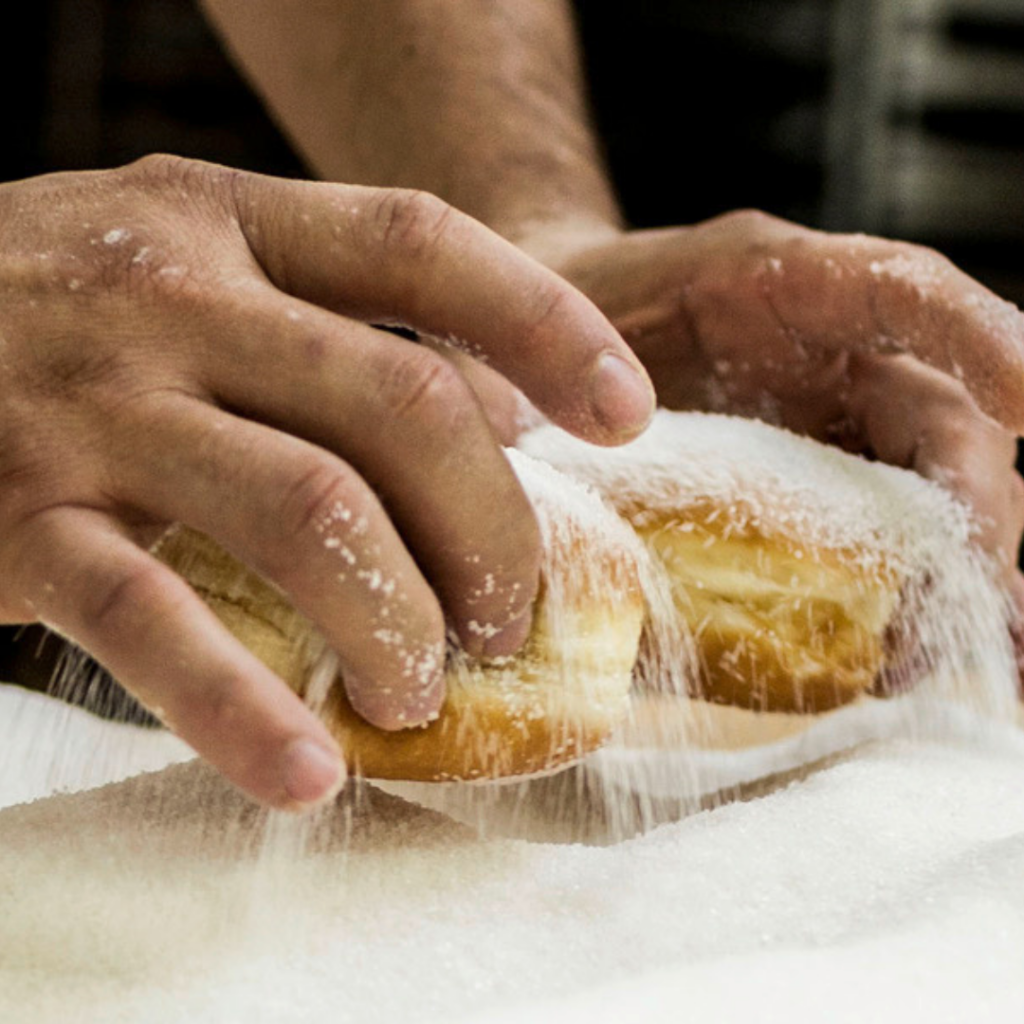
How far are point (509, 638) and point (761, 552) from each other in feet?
0.82

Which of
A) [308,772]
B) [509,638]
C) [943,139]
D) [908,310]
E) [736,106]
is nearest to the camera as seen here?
[308,772]

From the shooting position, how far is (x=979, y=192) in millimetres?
2090

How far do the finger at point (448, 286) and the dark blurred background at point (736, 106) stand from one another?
46.9 inches

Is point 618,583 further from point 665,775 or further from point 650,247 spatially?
point 650,247

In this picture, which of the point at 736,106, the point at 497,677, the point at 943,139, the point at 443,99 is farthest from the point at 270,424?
the point at 943,139

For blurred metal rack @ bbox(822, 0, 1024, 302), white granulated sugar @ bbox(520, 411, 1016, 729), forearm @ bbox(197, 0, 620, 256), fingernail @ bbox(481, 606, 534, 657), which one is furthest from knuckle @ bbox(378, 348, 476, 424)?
blurred metal rack @ bbox(822, 0, 1024, 302)

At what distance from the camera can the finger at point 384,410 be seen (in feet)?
1.69

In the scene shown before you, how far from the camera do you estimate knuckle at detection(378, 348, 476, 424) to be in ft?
1.69

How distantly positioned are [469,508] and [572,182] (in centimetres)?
87

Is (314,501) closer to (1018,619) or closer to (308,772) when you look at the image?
(308,772)

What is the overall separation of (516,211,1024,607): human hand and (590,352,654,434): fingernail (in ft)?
1.18

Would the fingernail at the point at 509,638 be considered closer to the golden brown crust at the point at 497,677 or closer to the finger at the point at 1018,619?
the golden brown crust at the point at 497,677

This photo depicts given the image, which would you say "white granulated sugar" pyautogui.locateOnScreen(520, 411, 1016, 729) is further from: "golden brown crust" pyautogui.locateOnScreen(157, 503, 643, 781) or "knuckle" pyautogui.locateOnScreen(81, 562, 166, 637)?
"knuckle" pyautogui.locateOnScreen(81, 562, 166, 637)

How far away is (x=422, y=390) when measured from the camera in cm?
52
